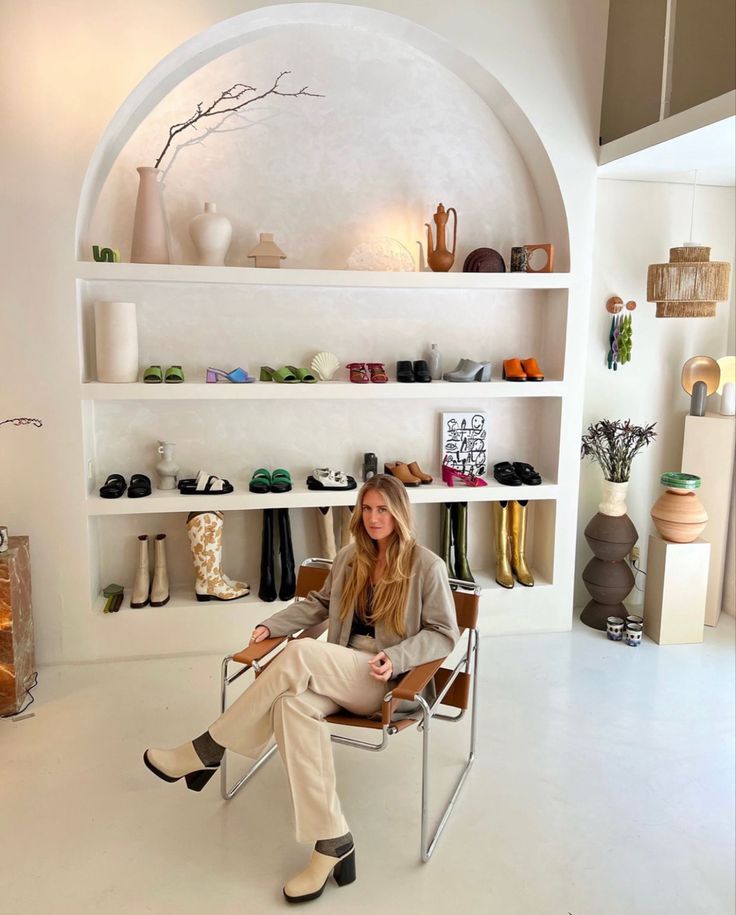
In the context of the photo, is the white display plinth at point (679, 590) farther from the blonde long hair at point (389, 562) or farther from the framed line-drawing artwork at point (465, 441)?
the blonde long hair at point (389, 562)

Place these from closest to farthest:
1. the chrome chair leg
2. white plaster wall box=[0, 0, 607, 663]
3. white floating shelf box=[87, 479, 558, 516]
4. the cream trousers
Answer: the cream trousers, the chrome chair leg, white plaster wall box=[0, 0, 607, 663], white floating shelf box=[87, 479, 558, 516]

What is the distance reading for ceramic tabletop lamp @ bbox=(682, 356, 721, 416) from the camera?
4320 mm

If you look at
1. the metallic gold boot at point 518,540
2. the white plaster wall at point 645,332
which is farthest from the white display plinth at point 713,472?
the metallic gold boot at point 518,540

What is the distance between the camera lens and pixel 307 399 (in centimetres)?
407

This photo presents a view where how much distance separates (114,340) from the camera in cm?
366

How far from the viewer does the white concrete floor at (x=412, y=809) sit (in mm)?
2355

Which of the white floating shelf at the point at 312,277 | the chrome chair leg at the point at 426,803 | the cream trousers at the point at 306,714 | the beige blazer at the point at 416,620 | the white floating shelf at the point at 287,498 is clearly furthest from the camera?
the white floating shelf at the point at 287,498

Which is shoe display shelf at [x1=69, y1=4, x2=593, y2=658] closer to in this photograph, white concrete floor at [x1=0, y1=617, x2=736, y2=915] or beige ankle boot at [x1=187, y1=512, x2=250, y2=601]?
beige ankle boot at [x1=187, y1=512, x2=250, y2=601]

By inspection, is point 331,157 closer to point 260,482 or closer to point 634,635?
point 260,482

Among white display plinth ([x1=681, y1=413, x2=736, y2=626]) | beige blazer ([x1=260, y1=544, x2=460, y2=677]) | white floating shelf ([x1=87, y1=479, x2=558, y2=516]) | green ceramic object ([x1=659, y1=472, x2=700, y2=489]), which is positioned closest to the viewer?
beige blazer ([x1=260, y1=544, x2=460, y2=677])

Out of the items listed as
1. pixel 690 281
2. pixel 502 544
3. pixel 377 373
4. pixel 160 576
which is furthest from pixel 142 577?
pixel 690 281

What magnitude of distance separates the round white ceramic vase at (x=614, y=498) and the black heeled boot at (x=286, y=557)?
5.56 ft

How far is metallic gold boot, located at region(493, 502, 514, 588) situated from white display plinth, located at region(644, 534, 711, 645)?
763 mm

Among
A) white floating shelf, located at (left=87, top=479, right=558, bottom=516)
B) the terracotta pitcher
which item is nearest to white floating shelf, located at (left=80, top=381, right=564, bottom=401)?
white floating shelf, located at (left=87, top=479, right=558, bottom=516)
